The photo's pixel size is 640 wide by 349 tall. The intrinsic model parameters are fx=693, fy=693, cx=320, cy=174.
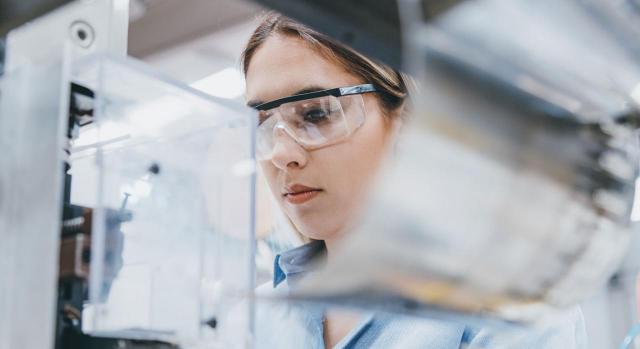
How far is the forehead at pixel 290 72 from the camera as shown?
119 centimetres

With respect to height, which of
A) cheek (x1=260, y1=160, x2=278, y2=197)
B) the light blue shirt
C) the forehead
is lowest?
the light blue shirt

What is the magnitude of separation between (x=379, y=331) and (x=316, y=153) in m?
0.38

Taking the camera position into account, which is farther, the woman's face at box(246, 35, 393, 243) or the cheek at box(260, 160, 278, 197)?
the cheek at box(260, 160, 278, 197)

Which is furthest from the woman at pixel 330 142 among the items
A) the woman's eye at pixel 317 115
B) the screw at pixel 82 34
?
the screw at pixel 82 34

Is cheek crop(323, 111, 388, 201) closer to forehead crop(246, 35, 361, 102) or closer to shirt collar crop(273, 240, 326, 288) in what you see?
forehead crop(246, 35, 361, 102)

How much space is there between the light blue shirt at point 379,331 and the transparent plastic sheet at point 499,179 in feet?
1.16

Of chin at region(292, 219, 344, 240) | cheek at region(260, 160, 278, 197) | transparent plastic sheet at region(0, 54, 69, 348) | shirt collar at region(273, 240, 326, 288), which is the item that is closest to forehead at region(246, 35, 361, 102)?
cheek at region(260, 160, 278, 197)

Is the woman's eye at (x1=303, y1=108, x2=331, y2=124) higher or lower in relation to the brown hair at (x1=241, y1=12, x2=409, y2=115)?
lower

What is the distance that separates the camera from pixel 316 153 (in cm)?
112

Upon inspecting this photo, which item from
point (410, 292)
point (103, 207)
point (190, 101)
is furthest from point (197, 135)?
point (410, 292)

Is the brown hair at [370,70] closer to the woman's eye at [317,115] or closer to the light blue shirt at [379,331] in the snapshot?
the woman's eye at [317,115]

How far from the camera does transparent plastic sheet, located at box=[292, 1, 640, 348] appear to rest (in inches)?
19.2

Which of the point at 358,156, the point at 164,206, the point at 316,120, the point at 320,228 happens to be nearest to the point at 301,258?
the point at 320,228

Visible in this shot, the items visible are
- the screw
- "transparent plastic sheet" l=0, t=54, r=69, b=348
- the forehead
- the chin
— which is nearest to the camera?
"transparent plastic sheet" l=0, t=54, r=69, b=348
